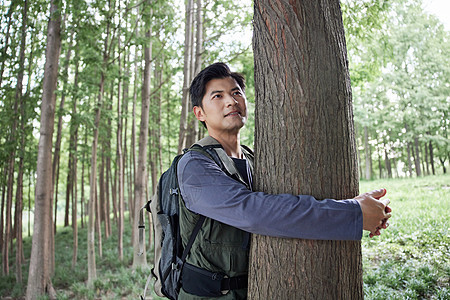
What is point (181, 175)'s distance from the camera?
1791 millimetres

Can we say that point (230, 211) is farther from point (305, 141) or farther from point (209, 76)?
point (209, 76)

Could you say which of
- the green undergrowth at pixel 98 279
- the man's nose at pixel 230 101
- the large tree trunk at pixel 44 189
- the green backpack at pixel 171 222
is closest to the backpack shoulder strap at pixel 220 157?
the green backpack at pixel 171 222

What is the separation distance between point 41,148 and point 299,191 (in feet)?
22.2

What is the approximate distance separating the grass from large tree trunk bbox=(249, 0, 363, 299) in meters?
2.86

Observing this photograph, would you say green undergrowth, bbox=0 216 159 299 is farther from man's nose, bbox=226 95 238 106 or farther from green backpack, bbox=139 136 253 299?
man's nose, bbox=226 95 238 106

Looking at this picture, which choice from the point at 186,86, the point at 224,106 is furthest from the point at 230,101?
the point at 186,86

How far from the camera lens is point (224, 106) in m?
2.09

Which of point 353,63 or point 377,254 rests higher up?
point 353,63

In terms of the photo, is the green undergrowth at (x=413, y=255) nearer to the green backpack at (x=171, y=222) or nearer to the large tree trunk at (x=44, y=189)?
the green backpack at (x=171, y=222)

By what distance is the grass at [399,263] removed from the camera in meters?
4.23

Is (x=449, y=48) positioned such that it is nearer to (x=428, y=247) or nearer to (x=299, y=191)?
(x=428, y=247)

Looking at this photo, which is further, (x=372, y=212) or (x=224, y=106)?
(x=224, y=106)

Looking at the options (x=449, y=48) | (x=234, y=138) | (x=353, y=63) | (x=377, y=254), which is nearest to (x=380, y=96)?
(x=449, y=48)

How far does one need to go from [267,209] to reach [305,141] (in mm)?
392
